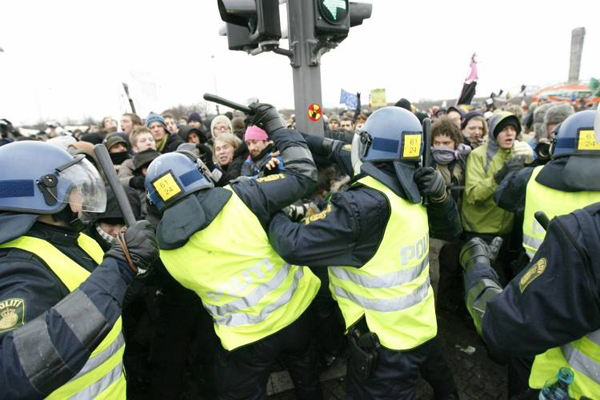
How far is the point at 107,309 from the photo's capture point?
4.47ft

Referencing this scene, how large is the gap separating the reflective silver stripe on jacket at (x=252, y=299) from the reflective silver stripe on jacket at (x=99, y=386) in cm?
58

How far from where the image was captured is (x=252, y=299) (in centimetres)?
200

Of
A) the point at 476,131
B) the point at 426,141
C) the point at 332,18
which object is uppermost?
the point at 332,18

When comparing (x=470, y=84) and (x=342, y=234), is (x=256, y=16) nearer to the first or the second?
(x=342, y=234)

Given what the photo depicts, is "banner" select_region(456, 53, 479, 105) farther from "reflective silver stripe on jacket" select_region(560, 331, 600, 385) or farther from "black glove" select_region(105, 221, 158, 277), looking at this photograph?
"black glove" select_region(105, 221, 158, 277)

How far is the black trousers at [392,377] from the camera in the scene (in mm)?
1960

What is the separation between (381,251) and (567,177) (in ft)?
4.17

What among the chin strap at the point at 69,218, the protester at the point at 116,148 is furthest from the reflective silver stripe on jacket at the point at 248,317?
the protester at the point at 116,148

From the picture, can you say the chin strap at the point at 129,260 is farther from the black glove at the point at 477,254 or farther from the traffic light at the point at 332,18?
the traffic light at the point at 332,18

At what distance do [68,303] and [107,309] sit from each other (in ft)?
0.47

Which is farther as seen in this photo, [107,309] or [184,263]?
[184,263]

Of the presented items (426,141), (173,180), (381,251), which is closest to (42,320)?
(173,180)

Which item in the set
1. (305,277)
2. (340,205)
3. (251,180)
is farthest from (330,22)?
(305,277)

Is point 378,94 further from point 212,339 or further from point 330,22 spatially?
point 212,339
